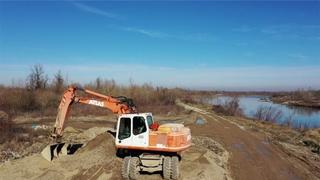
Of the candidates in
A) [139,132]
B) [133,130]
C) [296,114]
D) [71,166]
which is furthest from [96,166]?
[296,114]

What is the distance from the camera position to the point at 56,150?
16.6 metres

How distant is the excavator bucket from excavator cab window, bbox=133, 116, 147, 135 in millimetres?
4282

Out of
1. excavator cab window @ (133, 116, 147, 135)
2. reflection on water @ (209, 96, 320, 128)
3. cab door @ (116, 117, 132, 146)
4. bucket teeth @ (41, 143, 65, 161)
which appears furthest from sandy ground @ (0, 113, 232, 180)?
reflection on water @ (209, 96, 320, 128)

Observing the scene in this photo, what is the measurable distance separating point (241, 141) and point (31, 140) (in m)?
12.9

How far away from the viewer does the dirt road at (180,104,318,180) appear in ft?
54.0

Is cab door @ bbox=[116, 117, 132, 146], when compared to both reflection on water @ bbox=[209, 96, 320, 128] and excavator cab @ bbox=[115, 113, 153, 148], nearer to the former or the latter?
excavator cab @ bbox=[115, 113, 153, 148]

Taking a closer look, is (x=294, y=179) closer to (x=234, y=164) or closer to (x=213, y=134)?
(x=234, y=164)

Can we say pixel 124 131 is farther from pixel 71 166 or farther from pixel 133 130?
pixel 71 166

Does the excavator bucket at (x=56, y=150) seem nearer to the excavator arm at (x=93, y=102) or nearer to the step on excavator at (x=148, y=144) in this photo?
the excavator arm at (x=93, y=102)

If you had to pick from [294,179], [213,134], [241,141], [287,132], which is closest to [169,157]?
[294,179]

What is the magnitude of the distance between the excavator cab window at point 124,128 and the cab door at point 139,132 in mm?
201

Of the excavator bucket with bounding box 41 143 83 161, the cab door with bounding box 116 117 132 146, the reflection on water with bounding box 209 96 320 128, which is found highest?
the cab door with bounding box 116 117 132 146

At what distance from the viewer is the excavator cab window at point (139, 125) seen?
45.6 ft

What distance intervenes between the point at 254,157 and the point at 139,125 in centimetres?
836
